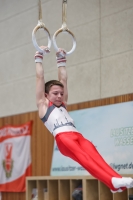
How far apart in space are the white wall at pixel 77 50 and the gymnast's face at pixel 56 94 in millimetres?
2000

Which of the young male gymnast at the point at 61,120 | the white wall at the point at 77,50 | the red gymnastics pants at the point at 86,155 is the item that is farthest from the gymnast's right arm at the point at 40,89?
the white wall at the point at 77,50

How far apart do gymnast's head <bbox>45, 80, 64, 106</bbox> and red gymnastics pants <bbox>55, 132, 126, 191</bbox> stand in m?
0.38

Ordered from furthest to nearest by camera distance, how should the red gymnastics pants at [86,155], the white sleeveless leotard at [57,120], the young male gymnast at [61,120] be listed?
the white sleeveless leotard at [57,120], the young male gymnast at [61,120], the red gymnastics pants at [86,155]

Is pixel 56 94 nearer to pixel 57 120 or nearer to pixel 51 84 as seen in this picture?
pixel 51 84

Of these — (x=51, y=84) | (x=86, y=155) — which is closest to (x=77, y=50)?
(x=51, y=84)

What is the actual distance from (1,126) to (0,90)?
28.0 inches

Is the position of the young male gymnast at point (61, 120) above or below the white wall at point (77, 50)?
below

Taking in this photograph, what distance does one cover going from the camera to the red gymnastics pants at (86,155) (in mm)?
3896

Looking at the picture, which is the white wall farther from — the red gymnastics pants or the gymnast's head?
the red gymnastics pants

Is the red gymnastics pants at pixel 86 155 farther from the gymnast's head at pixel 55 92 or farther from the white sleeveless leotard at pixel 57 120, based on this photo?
the gymnast's head at pixel 55 92

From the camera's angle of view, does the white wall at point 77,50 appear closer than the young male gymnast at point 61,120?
No

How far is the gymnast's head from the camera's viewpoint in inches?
181

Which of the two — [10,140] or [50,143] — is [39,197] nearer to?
[50,143]

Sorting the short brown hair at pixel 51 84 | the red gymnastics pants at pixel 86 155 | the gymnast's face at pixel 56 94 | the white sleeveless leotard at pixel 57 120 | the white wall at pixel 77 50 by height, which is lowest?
the red gymnastics pants at pixel 86 155
